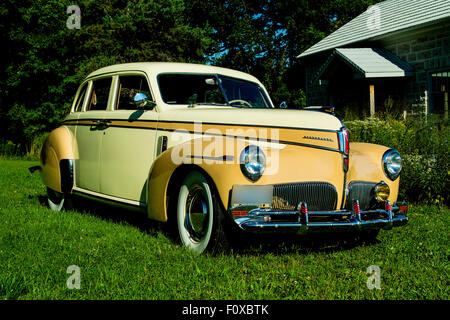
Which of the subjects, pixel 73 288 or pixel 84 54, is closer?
pixel 73 288

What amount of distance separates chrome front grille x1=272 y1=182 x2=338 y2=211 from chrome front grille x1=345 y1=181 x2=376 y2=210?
0.21 meters

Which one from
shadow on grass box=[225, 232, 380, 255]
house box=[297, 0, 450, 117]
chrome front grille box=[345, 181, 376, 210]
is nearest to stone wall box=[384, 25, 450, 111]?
house box=[297, 0, 450, 117]

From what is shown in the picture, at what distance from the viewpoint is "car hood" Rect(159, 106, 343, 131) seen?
13.2ft

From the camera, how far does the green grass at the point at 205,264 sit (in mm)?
3090

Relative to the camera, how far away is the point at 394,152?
4469 mm

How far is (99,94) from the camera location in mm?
5922

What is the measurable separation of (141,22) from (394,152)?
18.2m

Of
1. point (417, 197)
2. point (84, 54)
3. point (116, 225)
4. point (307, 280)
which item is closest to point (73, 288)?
point (307, 280)

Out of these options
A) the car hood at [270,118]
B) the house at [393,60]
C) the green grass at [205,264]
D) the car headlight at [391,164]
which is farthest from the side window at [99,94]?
the house at [393,60]

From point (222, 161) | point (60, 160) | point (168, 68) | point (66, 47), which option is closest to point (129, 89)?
point (168, 68)

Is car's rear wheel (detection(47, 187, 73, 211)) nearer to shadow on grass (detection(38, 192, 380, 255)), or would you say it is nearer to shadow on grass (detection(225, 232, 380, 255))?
shadow on grass (detection(38, 192, 380, 255))

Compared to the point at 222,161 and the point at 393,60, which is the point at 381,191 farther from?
the point at 393,60

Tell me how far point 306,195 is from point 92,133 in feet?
9.59
